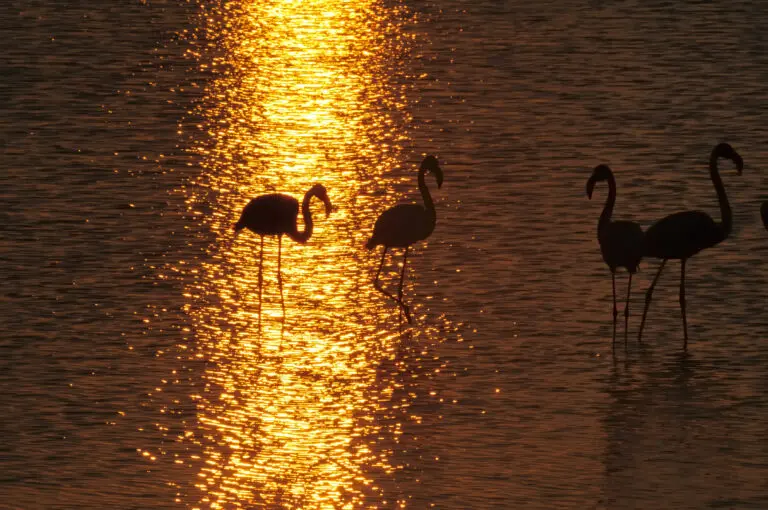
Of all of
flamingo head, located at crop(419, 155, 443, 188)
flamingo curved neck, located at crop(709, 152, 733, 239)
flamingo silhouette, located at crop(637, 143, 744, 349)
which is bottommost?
flamingo silhouette, located at crop(637, 143, 744, 349)

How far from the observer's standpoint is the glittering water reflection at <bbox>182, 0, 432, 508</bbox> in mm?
11336

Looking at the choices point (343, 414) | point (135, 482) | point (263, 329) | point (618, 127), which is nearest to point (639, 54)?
point (618, 127)

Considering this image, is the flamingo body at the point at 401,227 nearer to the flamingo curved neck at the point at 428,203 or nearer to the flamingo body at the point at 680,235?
the flamingo curved neck at the point at 428,203

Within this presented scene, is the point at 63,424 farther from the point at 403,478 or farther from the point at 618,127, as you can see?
the point at 618,127

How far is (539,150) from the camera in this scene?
65.3 ft

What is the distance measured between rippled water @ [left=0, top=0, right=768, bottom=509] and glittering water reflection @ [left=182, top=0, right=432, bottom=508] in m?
0.03

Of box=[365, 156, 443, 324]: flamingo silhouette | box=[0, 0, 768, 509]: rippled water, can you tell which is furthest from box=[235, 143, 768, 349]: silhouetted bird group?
box=[0, 0, 768, 509]: rippled water

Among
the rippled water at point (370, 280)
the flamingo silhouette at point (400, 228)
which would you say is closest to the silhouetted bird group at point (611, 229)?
the flamingo silhouette at point (400, 228)

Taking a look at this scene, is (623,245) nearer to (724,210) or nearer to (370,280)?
(724,210)

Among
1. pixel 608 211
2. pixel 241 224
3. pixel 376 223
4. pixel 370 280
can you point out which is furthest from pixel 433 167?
pixel 608 211

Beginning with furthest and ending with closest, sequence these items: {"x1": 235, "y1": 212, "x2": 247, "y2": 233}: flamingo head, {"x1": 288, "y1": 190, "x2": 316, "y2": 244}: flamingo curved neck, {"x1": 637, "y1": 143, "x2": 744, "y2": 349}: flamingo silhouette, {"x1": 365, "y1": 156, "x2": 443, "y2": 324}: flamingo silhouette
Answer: {"x1": 288, "y1": 190, "x2": 316, "y2": 244}: flamingo curved neck → {"x1": 235, "y1": 212, "x2": 247, "y2": 233}: flamingo head → {"x1": 365, "y1": 156, "x2": 443, "y2": 324}: flamingo silhouette → {"x1": 637, "y1": 143, "x2": 744, "y2": 349}: flamingo silhouette

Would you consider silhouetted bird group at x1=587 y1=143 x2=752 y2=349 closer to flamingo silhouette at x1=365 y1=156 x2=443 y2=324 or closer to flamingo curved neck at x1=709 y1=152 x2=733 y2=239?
flamingo curved neck at x1=709 y1=152 x2=733 y2=239

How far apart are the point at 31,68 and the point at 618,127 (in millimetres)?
8213

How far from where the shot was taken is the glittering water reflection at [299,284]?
1134 cm
